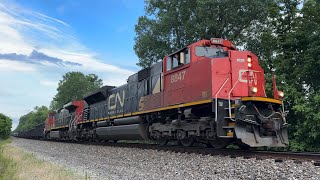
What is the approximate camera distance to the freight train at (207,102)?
993cm

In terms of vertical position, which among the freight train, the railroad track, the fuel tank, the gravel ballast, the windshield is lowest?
the gravel ballast

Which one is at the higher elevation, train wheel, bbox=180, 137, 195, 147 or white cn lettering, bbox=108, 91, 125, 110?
white cn lettering, bbox=108, 91, 125, 110

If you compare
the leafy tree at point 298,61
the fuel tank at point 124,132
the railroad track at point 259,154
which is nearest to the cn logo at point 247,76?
the railroad track at point 259,154

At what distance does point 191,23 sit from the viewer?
2438cm

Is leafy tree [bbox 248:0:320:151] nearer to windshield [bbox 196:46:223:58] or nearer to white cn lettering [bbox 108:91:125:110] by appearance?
windshield [bbox 196:46:223:58]

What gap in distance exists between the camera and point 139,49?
2792 centimetres

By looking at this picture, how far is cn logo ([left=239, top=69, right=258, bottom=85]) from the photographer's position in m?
10.9

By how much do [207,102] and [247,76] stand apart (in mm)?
1658

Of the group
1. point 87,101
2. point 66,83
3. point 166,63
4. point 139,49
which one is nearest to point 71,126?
point 87,101

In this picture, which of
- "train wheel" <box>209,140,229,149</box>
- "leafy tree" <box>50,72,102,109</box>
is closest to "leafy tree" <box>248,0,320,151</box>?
"train wheel" <box>209,140,229,149</box>

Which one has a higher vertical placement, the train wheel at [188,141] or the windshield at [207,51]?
the windshield at [207,51]

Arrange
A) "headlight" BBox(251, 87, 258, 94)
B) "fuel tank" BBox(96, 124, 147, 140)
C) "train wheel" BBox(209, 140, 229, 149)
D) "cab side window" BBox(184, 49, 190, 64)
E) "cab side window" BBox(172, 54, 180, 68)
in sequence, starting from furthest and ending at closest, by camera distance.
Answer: "fuel tank" BBox(96, 124, 147, 140) < "cab side window" BBox(172, 54, 180, 68) < "cab side window" BBox(184, 49, 190, 64) < "train wheel" BBox(209, 140, 229, 149) < "headlight" BBox(251, 87, 258, 94)

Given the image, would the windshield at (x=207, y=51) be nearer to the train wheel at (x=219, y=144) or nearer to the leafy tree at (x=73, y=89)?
the train wheel at (x=219, y=144)

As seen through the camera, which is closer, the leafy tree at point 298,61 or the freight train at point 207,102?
the freight train at point 207,102
